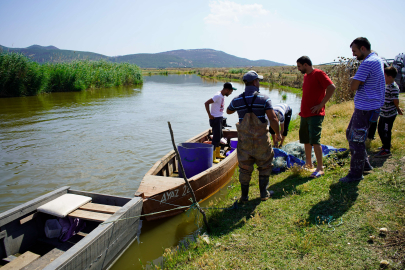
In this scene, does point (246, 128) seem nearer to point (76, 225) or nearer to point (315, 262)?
point (315, 262)

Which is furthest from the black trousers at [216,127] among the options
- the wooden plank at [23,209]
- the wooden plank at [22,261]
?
the wooden plank at [22,261]

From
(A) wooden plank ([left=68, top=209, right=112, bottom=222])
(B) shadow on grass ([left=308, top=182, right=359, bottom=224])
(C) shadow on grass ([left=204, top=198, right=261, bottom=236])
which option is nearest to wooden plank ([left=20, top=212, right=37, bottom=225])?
(A) wooden plank ([left=68, top=209, right=112, bottom=222])

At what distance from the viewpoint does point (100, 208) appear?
4.18 m

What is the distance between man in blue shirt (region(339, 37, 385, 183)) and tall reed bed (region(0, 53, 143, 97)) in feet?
83.2

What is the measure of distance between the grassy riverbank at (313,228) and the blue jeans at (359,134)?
14.8 inches

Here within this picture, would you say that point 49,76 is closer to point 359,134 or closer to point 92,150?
point 92,150

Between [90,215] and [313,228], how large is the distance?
3193 mm

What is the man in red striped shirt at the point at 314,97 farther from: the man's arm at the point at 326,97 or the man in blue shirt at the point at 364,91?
the man in blue shirt at the point at 364,91

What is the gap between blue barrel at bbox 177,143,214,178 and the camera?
18.6 ft

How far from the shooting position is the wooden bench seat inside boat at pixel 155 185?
185 inches

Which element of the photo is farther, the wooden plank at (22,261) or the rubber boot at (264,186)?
the rubber boot at (264,186)

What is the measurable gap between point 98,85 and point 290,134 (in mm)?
28497

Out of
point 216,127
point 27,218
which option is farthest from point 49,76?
point 27,218

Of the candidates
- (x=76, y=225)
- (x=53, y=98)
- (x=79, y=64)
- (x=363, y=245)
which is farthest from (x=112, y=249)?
(x=79, y=64)
